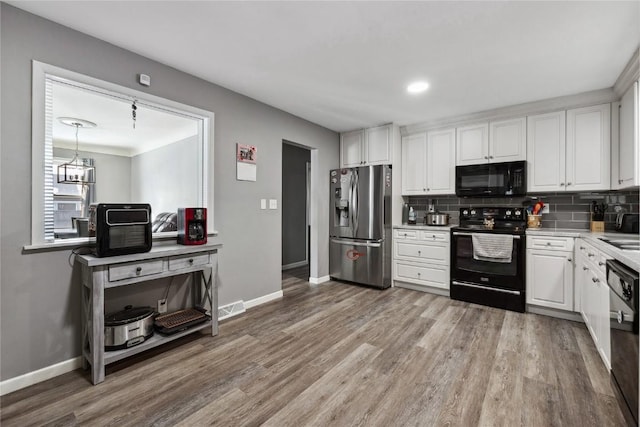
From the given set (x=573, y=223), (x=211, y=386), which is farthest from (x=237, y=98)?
(x=573, y=223)

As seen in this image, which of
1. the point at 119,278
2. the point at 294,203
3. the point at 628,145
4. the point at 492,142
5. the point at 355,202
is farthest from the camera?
the point at 294,203

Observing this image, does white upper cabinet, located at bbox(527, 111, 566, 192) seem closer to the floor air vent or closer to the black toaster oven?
the floor air vent

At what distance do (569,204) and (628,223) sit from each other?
624 millimetres

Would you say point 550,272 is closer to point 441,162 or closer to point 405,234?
point 405,234

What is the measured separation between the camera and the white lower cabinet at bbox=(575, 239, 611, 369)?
1.92 metres

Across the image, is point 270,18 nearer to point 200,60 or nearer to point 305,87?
point 200,60

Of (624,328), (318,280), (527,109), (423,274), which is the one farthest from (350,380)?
(527,109)

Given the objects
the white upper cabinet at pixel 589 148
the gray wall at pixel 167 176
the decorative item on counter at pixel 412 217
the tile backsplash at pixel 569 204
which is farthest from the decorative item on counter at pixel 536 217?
the gray wall at pixel 167 176

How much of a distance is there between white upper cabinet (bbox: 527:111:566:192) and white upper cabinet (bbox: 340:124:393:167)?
1.71 m

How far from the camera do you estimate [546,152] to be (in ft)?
10.8

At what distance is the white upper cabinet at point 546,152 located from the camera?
3.21 m

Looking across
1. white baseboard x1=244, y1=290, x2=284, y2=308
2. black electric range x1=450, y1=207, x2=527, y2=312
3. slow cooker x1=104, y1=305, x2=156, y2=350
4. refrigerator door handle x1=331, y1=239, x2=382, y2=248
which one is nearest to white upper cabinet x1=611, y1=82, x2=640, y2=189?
black electric range x1=450, y1=207, x2=527, y2=312

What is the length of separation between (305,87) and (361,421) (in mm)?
2892

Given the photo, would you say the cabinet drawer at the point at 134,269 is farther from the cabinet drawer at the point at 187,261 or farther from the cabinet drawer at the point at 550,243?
the cabinet drawer at the point at 550,243
